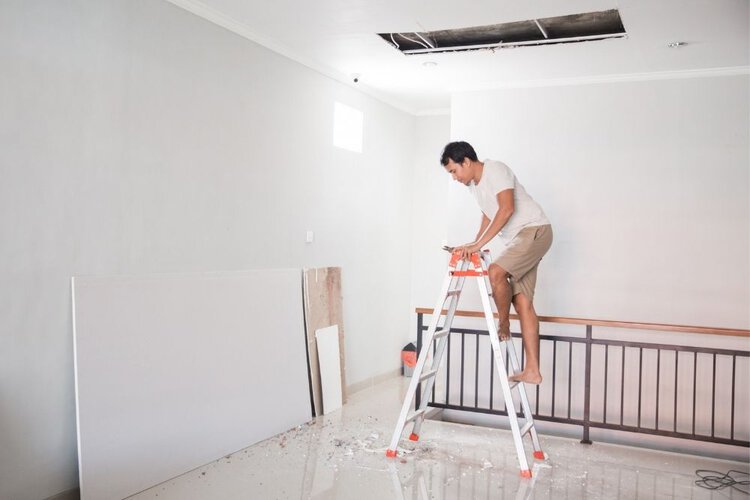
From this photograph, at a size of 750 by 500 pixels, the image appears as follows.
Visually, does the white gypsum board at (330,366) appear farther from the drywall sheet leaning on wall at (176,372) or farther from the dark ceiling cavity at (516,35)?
the dark ceiling cavity at (516,35)

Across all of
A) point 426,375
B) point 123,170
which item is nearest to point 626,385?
point 426,375

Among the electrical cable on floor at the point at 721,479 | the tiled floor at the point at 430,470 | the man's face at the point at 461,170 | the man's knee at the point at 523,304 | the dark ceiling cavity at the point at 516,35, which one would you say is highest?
the dark ceiling cavity at the point at 516,35

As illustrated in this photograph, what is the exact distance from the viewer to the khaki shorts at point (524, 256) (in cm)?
382

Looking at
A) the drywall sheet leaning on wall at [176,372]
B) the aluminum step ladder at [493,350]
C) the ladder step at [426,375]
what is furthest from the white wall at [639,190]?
the drywall sheet leaning on wall at [176,372]

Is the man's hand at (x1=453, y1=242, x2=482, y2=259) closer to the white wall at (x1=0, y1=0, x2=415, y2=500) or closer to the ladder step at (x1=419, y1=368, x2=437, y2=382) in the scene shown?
the ladder step at (x1=419, y1=368, x2=437, y2=382)

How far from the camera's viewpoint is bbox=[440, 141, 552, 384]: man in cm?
375

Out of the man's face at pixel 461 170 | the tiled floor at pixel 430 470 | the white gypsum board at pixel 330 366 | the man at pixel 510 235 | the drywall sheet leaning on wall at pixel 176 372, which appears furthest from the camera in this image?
the white gypsum board at pixel 330 366

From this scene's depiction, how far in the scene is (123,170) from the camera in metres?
3.27

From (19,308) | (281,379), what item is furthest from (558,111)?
(19,308)

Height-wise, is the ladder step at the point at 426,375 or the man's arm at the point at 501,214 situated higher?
the man's arm at the point at 501,214

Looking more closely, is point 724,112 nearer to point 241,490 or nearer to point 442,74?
point 442,74

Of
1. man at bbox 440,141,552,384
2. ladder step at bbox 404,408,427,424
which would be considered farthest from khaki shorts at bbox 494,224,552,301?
ladder step at bbox 404,408,427,424

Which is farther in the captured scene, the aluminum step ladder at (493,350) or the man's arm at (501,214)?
the man's arm at (501,214)

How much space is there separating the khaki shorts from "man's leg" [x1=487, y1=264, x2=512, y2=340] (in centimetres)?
4
